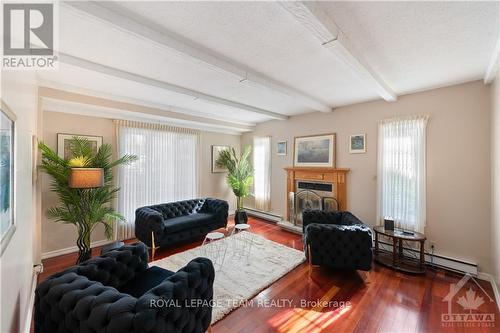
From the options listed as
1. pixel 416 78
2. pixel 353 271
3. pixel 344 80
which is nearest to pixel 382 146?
pixel 416 78

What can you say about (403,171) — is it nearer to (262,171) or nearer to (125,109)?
(262,171)

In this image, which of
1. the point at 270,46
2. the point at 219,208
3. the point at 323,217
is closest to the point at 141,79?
the point at 270,46

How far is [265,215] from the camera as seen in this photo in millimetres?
5656

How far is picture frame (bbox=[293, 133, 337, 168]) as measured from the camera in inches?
170

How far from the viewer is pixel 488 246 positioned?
2.73 metres

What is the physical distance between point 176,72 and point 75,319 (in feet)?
8.48

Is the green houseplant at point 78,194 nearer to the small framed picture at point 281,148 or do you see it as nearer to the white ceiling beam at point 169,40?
the white ceiling beam at point 169,40

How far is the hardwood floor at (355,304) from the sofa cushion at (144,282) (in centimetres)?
74

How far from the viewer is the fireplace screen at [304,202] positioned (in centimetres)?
450

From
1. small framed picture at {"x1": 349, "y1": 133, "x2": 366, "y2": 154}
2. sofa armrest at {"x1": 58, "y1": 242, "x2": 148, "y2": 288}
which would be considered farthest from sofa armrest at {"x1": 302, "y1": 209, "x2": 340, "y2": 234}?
sofa armrest at {"x1": 58, "y1": 242, "x2": 148, "y2": 288}

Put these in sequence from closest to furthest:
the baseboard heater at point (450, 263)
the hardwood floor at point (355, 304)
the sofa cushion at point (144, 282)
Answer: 1. the sofa cushion at point (144, 282)
2. the hardwood floor at point (355, 304)
3. the baseboard heater at point (450, 263)

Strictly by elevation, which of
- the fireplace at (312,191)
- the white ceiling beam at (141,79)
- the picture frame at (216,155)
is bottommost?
the fireplace at (312,191)

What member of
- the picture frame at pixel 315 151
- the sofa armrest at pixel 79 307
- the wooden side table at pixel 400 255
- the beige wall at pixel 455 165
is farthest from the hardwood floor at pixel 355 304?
the picture frame at pixel 315 151

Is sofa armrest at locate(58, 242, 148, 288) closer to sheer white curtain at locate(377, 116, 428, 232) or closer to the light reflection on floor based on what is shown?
the light reflection on floor
